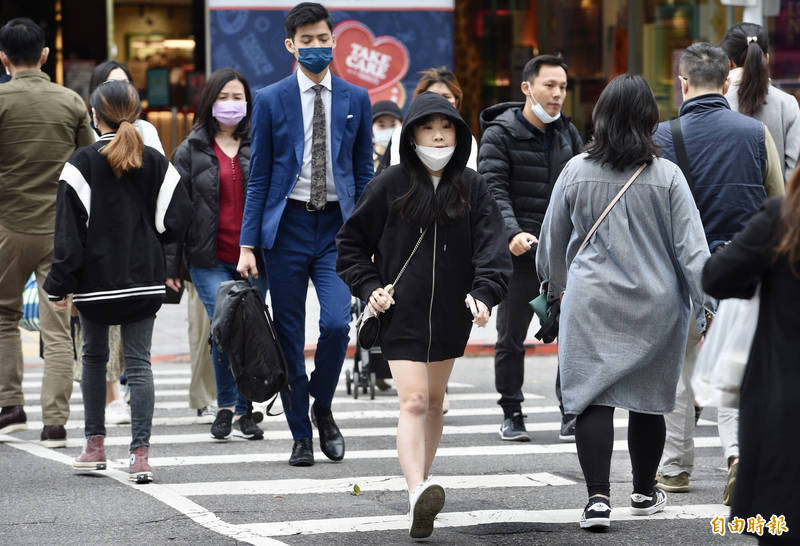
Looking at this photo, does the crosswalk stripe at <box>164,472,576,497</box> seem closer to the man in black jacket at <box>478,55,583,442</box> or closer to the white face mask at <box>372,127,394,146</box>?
the man in black jacket at <box>478,55,583,442</box>

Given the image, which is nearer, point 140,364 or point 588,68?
point 140,364

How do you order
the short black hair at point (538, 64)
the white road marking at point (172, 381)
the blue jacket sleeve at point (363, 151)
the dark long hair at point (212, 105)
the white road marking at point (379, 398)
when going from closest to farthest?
the blue jacket sleeve at point (363, 151), the short black hair at point (538, 64), the dark long hair at point (212, 105), the white road marking at point (379, 398), the white road marking at point (172, 381)

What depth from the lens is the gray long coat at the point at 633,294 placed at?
566 cm

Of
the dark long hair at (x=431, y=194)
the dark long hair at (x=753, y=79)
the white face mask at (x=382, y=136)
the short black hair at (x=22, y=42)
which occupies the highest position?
the short black hair at (x=22, y=42)

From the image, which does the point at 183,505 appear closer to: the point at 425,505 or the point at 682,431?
the point at 425,505

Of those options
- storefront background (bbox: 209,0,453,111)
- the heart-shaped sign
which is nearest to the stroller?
storefront background (bbox: 209,0,453,111)

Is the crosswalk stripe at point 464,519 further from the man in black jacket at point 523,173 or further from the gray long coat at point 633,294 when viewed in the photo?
the man in black jacket at point 523,173

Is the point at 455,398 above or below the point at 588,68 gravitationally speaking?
below

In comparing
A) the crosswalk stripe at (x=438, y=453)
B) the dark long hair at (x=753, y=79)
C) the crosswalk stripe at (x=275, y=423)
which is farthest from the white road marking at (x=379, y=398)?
the dark long hair at (x=753, y=79)

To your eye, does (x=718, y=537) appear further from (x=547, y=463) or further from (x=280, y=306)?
(x=280, y=306)

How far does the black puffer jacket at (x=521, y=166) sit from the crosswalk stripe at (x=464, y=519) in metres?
2.40

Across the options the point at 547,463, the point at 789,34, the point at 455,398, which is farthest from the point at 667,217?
the point at 789,34

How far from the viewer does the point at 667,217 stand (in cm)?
568

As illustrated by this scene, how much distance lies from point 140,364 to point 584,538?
2570 millimetres
